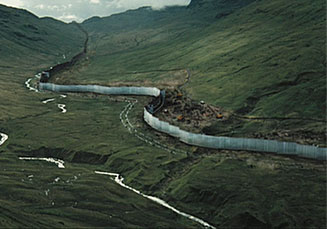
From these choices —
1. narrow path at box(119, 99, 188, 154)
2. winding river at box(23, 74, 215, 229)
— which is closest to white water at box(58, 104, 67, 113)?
winding river at box(23, 74, 215, 229)

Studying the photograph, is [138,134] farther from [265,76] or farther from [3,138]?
[265,76]

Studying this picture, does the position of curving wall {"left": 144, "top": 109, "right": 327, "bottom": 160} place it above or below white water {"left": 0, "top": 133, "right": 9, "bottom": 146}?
above

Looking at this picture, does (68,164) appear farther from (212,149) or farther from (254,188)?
(254,188)

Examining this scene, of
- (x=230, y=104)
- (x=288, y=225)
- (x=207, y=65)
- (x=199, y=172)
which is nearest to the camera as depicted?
(x=288, y=225)

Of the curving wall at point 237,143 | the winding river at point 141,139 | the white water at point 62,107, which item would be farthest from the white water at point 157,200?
the white water at point 62,107

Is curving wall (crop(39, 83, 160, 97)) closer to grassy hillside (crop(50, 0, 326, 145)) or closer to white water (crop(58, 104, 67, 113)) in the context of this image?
grassy hillside (crop(50, 0, 326, 145))

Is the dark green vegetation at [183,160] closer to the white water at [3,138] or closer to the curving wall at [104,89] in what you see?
the white water at [3,138]

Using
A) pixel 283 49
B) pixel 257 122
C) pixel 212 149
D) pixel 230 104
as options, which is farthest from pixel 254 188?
pixel 283 49

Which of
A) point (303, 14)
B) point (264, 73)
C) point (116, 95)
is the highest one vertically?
point (303, 14)
